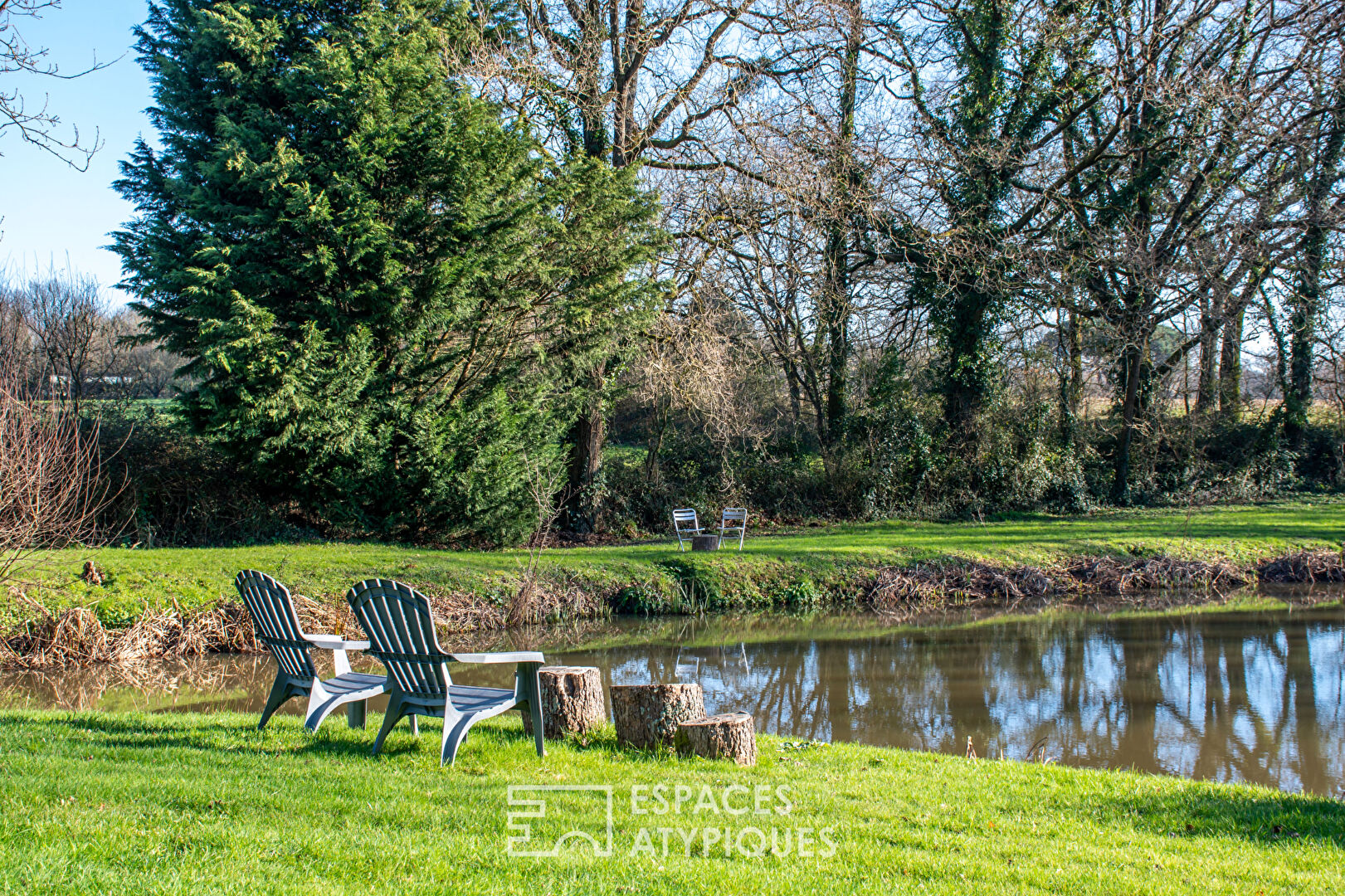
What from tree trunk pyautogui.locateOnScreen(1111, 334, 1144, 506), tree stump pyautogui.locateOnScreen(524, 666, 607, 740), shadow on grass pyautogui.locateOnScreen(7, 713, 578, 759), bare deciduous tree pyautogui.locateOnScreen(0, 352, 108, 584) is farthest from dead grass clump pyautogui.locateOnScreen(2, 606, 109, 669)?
tree trunk pyautogui.locateOnScreen(1111, 334, 1144, 506)

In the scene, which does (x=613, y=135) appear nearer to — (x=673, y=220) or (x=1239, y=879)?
(x=673, y=220)

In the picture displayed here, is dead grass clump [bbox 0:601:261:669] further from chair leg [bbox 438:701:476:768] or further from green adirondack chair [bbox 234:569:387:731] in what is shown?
chair leg [bbox 438:701:476:768]

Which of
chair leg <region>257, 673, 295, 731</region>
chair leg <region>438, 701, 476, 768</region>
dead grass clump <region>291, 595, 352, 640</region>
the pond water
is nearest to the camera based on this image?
chair leg <region>438, 701, 476, 768</region>

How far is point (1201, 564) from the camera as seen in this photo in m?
15.9

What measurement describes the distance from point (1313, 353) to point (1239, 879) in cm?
2339

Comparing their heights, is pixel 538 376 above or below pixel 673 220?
below

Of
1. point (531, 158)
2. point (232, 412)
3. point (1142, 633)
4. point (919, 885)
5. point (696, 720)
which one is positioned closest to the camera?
point (919, 885)

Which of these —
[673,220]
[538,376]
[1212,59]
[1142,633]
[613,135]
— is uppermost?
[1212,59]

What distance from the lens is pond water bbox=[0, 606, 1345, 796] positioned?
25.4 feet

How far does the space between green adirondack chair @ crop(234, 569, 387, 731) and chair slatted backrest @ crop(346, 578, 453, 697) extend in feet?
1.05

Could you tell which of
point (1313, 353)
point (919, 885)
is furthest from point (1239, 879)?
point (1313, 353)

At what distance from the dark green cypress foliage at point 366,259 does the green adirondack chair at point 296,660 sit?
26.0ft

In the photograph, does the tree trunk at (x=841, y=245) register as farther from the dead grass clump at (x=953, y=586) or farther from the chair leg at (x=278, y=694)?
the chair leg at (x=278, y=694)

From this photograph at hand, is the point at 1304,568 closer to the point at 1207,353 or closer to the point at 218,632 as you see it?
the point at 1207,353
